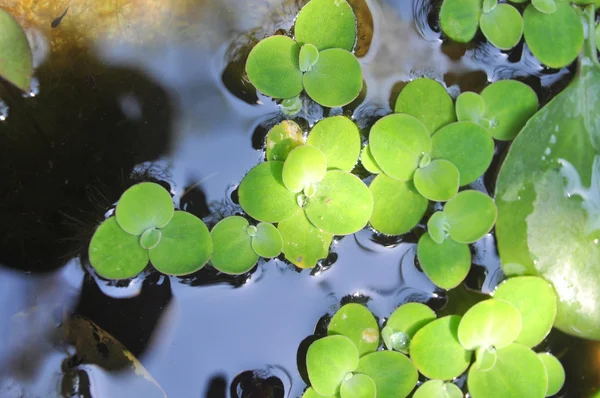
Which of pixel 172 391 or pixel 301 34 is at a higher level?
pixel 301 34

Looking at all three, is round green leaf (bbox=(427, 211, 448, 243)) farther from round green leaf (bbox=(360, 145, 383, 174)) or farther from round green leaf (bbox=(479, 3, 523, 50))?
round green leaf (bbox=(479, 3, 523, 50))

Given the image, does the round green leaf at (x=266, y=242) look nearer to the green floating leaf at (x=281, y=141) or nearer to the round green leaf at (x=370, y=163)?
the green floating leaf at (x=281, y=141)

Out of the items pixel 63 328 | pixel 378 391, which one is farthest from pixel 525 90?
pixel 63 328

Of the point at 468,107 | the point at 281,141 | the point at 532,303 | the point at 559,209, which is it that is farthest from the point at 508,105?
the point at 281,141

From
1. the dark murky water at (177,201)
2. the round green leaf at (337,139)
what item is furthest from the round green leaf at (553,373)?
the round green leaf at (337,139)

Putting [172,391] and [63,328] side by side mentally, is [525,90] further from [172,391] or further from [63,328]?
[63,328]

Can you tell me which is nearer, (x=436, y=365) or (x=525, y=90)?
(x=436, y=365)

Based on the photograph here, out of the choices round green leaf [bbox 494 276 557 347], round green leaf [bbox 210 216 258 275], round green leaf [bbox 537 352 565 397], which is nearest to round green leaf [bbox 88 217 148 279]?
round green leaf [bbox 210 216 258 275]
